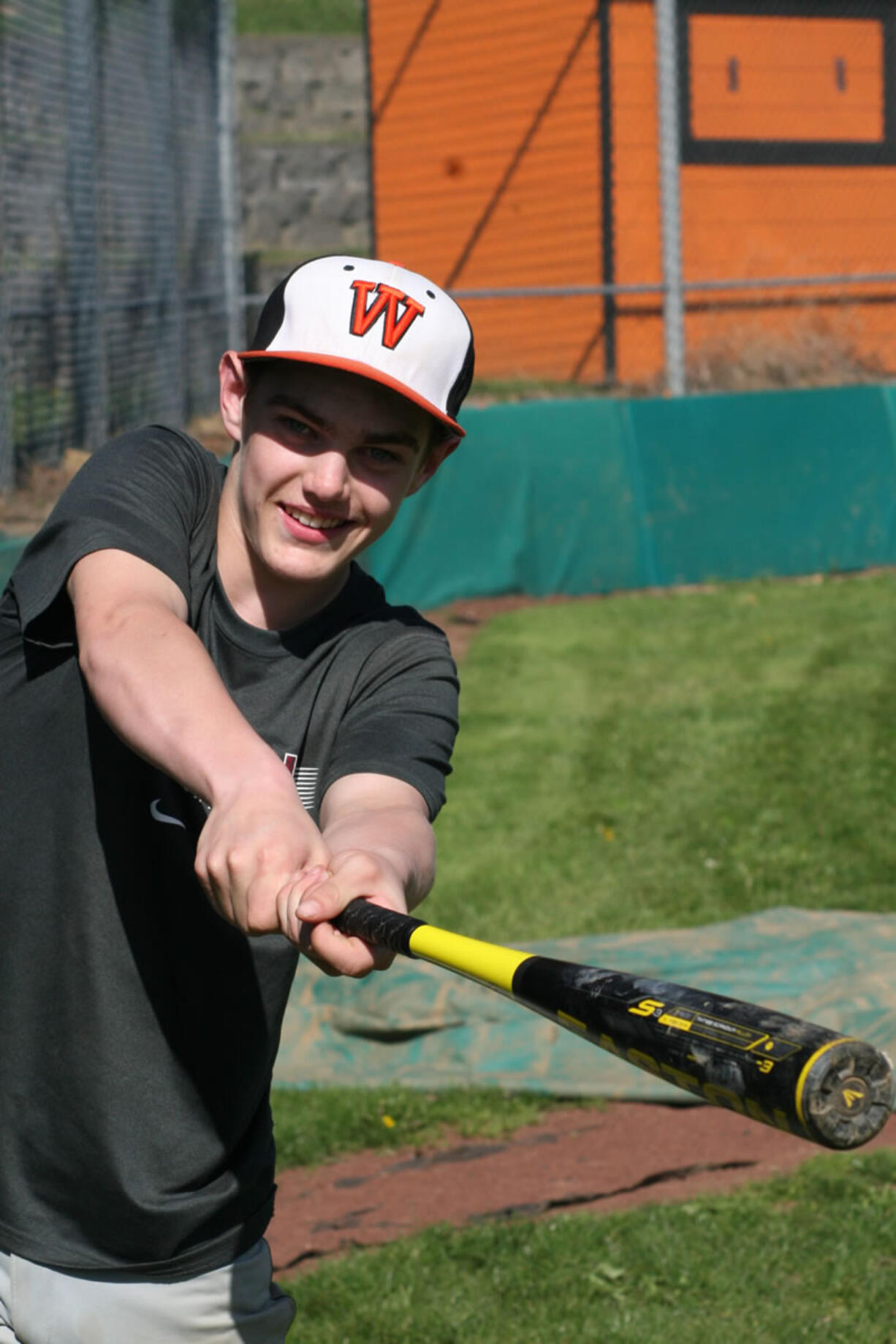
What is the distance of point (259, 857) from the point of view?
6.02ft

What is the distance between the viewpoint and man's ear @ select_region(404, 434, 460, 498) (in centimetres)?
252

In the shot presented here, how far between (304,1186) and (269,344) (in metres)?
3.06

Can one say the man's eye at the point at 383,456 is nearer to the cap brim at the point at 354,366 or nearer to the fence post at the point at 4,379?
the cap brim at the point at 354,366

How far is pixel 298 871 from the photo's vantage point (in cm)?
186

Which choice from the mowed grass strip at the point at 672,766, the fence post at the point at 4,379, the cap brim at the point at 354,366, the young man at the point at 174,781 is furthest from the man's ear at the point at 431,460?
the fence post at the point at 4,379

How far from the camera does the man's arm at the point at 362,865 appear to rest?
72.7 inches

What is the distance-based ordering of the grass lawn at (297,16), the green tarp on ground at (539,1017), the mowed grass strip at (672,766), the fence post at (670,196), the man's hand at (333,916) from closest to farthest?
the man's hand at (333,916) → the green tarp on ground at (539,1017) → the mowed grass strip at (672,766) → the fence post at (670,196) → the grass lawn at (297,16)

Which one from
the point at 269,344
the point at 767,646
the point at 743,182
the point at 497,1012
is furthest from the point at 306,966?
the point at 743,182

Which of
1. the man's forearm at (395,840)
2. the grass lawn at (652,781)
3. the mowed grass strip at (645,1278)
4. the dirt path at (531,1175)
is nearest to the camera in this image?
the man's forearm at (395,840)

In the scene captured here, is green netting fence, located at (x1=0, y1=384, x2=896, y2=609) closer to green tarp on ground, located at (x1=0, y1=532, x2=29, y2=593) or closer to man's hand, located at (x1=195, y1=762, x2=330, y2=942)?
green tarp on ground, located at (x1=0, y1=532, x2=29, y2=593)

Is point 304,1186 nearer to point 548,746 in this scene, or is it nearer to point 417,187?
point 548,746

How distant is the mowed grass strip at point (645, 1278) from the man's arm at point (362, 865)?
216cm

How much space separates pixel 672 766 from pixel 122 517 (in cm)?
640

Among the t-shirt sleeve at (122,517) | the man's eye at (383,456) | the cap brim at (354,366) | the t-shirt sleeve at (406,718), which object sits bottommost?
the t-shirt sleeve at (406,718)
